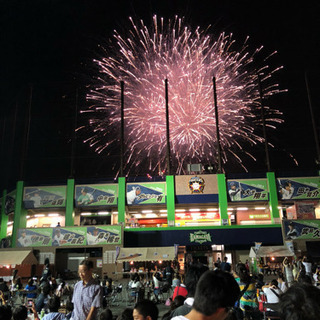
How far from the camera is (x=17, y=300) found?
1667 cm

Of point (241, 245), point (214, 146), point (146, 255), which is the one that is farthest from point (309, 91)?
point (146, 255)

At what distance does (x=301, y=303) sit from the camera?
6.98 feet

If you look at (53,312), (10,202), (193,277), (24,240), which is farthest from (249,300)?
(10,202)

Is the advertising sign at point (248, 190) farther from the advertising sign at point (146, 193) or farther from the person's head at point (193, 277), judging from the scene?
the person's head at point (193, 277)

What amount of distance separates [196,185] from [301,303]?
26951mm

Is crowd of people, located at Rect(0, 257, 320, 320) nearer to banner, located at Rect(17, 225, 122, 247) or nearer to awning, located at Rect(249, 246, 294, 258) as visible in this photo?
awning, located at Rect(249, 246, 294, 258)

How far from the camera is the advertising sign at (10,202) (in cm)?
3035

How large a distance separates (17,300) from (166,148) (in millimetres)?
19974

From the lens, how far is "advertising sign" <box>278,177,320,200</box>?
28.6 m

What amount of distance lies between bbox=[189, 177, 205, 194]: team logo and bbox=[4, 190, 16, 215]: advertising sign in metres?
16.0

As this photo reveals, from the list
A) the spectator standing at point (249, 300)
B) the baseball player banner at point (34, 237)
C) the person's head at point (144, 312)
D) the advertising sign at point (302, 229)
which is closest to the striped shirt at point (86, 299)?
the person's head at point (144, 312)

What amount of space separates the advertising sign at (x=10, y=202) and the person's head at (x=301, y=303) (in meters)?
31.2

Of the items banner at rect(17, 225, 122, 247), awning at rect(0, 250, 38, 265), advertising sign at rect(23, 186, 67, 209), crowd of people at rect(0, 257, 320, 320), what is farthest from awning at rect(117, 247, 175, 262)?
crowd of people at rect(0, 257, 320, 320)

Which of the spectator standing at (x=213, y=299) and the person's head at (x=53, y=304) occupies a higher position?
the spectator standing at (x=213, y=299)
